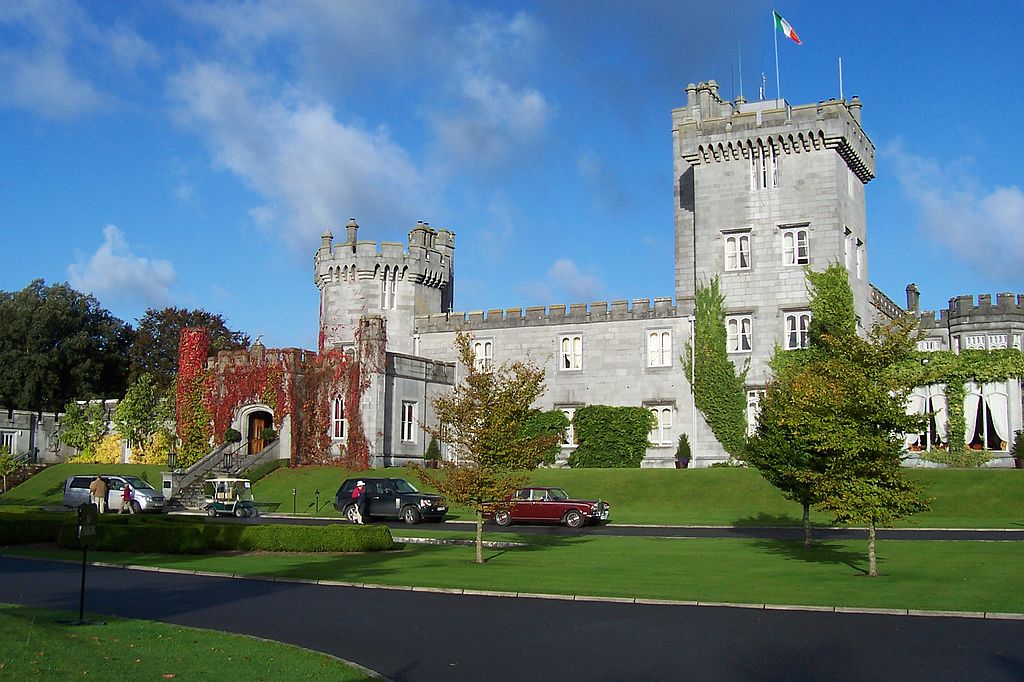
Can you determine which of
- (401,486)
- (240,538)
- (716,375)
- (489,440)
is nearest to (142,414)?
(401,486)

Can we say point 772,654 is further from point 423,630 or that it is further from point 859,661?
point 423,630

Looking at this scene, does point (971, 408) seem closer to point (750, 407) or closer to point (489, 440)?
point (750, 407)

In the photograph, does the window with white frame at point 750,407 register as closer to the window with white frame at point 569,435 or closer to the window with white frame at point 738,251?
the window with white frame at point 738,251

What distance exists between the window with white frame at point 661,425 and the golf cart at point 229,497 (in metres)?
19.5

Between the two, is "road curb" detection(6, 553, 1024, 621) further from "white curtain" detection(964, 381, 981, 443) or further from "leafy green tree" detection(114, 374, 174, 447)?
"leafy green tree" detection(114, 374, 174, 447)

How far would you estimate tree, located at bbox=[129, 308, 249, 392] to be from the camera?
73000mm

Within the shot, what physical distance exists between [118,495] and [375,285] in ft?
70.6

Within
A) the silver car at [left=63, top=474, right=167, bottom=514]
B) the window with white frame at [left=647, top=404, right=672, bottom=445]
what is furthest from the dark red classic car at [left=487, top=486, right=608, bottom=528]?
the window with white frame at [left=647, top=404, right=672, bottom=445]

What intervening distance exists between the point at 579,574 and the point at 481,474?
4397 millimetres

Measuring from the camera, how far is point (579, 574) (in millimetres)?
20062

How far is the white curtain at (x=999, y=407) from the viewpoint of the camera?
4297cm

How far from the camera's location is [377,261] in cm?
5700

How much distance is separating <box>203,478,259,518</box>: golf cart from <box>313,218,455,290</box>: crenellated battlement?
643 inches

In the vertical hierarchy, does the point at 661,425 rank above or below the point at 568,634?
above
